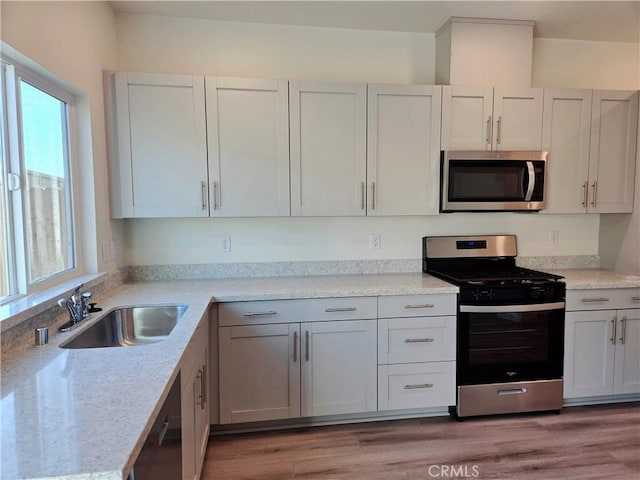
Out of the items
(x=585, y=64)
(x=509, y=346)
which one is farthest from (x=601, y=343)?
(x=585, y=64)

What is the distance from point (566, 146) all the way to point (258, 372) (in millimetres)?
2625

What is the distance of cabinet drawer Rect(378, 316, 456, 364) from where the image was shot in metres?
2.53

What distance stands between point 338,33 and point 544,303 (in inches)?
91.9

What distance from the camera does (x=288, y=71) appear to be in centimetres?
287

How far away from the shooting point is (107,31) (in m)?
2.50

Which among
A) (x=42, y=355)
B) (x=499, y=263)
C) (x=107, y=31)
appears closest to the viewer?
(x=42, y=355)

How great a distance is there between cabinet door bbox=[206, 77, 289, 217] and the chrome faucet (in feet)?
3.21

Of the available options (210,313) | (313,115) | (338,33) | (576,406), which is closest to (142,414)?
(210,313)

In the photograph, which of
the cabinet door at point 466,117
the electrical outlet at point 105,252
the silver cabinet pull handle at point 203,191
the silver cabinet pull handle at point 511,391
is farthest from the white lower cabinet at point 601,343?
the electrical outlet at point 105,252


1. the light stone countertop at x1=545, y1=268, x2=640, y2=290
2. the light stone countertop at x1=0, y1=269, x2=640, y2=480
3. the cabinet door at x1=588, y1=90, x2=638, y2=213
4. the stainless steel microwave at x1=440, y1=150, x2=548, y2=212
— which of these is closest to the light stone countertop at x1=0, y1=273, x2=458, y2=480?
the light stone countertop at x1=0, y1=269, x2=640, y2=480

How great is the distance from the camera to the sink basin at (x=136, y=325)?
197cm

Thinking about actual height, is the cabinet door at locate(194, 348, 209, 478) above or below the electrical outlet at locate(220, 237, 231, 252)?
below

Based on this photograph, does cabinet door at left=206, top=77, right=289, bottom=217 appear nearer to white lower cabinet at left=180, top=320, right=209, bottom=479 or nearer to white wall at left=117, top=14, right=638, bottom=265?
white wall at left=117, top=14, right=638, bottom=265

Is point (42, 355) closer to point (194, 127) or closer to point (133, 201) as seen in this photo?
point (133, 201)
